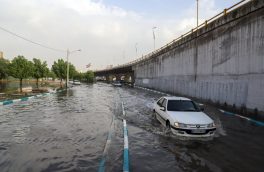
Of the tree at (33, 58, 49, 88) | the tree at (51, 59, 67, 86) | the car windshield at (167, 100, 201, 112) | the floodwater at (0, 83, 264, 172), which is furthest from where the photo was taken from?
the tree at (51, 59, 67, 86)

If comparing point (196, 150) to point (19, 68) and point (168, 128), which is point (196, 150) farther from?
point (19, 68)

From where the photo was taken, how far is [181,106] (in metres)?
11.8

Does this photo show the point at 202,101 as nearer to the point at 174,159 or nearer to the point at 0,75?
the point at 174,159

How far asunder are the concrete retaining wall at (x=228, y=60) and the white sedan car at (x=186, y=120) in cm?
580

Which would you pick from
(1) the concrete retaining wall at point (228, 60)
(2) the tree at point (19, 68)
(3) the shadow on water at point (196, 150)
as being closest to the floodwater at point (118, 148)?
(3) the shadow on water at point (196, 150)

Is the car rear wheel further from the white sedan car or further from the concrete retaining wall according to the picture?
the concrete retaining wall

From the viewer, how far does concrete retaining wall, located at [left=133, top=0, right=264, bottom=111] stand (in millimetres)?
16219

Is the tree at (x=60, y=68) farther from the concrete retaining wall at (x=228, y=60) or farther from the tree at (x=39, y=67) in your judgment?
the concrete retaining wall at (x=228, y=60)

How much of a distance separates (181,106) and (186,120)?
73.7 inches

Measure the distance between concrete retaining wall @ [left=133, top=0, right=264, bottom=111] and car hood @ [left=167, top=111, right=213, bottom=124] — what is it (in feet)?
19.9

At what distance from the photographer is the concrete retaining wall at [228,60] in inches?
639

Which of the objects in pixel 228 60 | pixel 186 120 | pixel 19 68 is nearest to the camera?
pixel 186 120

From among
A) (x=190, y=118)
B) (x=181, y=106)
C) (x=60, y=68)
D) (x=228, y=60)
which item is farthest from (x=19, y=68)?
(x=190, y=118)

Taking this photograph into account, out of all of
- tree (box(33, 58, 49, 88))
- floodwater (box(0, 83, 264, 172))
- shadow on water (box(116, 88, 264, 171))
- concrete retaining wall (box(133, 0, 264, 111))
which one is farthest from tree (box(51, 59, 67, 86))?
shadow on water (box(116, 88, 264, 171))
